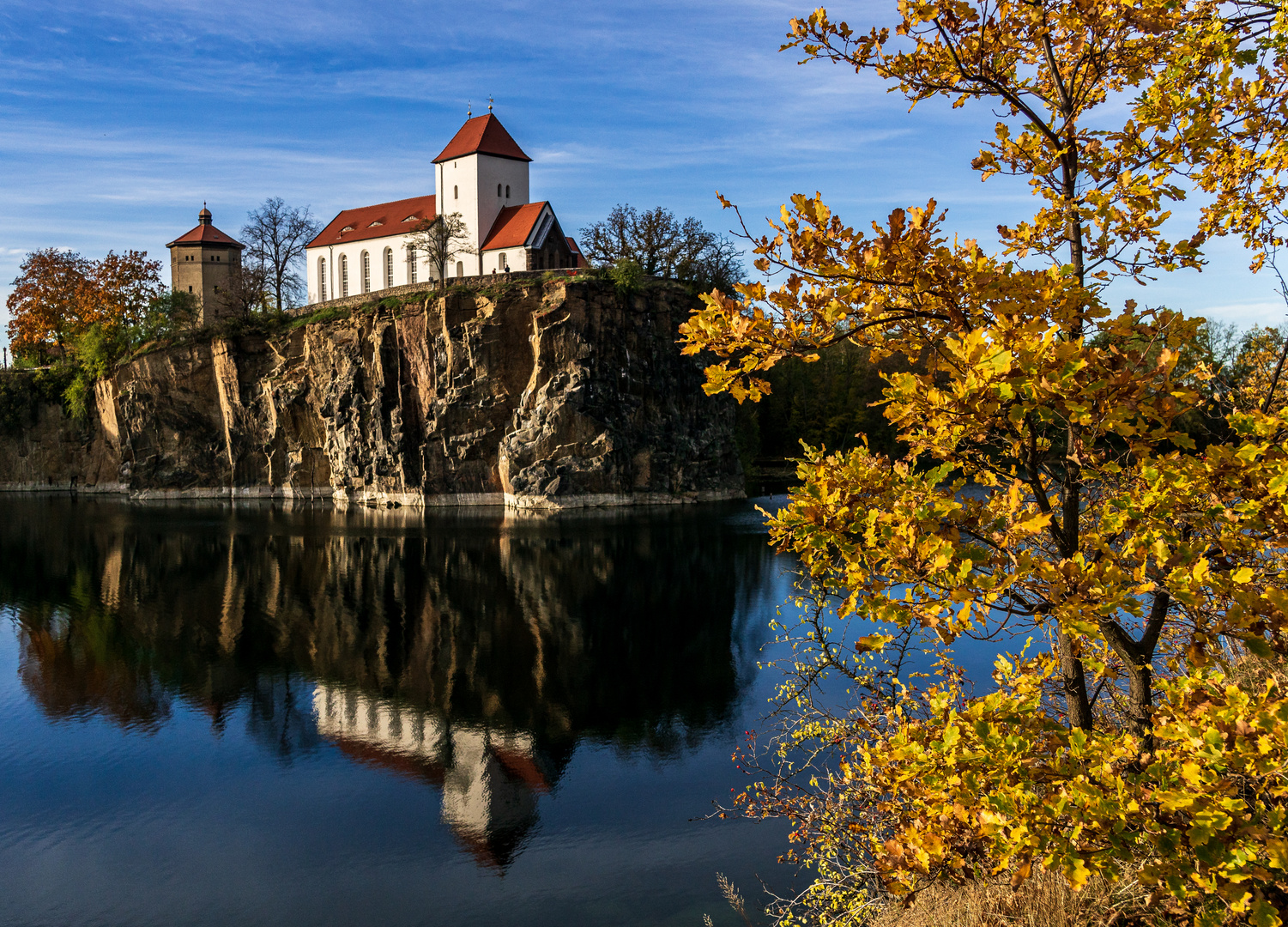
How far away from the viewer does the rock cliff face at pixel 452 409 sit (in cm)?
4738

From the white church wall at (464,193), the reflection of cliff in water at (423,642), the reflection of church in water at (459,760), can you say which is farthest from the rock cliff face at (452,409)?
the reflection of church in water at (459,760)

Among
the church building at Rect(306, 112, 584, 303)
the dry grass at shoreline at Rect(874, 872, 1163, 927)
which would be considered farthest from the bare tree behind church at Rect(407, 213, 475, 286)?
the dry grass at shoreline at Rect(874, 872, 1163, 927)

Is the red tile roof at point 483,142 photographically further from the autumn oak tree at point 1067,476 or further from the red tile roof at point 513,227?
the autumn oak tree at point 1067,476

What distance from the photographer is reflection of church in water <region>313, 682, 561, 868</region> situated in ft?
37.3

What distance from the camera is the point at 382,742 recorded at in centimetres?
1455

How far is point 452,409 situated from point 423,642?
3017 centimetres

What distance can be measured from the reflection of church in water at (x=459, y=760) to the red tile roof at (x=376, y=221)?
46.8m

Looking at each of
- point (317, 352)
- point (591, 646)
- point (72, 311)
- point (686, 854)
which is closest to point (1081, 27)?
point (686, 854)

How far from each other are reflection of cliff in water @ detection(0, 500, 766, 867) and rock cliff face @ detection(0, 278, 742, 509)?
9.87 m

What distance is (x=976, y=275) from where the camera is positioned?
3410 millimetres

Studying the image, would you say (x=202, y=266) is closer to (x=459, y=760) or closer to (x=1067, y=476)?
(x=459, y=760)

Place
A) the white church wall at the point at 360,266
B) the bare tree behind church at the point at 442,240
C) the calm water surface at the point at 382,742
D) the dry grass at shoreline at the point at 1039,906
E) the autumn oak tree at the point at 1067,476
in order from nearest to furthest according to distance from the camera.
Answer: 1. the autumn oak tree at the point at 1067,476
2. the dry grass at shoreline at the point at 1039,906
3. the calm water surface at the point at 382,742
4. the bare tree behind church at the point at 442,240
5. the white church wall at the point at 360,266

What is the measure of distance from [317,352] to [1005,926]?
58218 mm

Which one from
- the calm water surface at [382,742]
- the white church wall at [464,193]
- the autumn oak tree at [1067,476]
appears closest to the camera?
the autumn oak tree at [1067,476]
